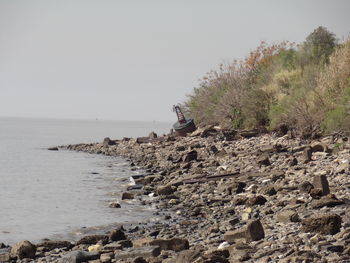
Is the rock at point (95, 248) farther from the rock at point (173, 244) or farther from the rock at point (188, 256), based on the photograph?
the rock at point (188, 256)

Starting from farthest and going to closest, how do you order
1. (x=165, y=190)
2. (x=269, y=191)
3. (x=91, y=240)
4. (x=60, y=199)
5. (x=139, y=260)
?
(x=60, y=199), (x=165, y=190), (x=269, y=191), (x=91, y=240), (x=139, y=260)

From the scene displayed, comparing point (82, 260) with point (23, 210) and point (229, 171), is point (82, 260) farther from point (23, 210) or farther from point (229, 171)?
point (229, 171)

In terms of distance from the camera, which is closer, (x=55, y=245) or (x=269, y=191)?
(x=55, y=245)

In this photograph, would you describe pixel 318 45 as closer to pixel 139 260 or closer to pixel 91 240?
pixel 91 240

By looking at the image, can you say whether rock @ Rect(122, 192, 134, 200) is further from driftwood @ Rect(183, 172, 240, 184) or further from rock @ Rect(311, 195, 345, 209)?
rock @ Rect(311, 195, 345, 209)

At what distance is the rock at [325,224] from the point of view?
355 inches

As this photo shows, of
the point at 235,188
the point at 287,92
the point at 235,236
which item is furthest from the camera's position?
the point at 287,92

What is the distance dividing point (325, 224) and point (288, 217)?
161cm

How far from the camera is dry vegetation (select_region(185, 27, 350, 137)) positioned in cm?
2328

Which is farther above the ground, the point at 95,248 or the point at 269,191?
the point at 269,191

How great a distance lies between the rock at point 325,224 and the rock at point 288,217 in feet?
4.08

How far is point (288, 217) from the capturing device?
420 inches

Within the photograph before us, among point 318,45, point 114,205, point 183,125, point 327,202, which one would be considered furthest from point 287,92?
point 327,202

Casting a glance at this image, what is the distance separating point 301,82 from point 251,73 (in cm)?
1011
